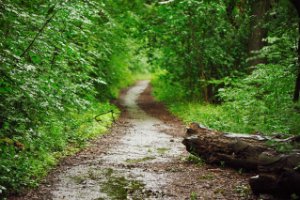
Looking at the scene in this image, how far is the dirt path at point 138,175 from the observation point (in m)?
7.12

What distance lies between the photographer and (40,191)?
722cm

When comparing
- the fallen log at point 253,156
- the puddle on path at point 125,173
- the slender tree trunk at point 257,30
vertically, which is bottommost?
the puddle on path at point 125,173

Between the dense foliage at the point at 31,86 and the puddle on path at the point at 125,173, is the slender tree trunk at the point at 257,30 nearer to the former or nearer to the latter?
the puddle on path at the point at 125,173

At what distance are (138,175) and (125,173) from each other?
342 mm

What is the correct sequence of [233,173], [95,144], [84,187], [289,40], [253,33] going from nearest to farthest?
[84,187], [233,173], [289,40], [95,144], [253,33]

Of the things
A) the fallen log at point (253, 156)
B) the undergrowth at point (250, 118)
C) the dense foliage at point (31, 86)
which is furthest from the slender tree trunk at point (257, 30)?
the dense foliage at point (31, 86)

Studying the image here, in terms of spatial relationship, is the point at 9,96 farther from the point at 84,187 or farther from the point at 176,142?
the point at 176,142

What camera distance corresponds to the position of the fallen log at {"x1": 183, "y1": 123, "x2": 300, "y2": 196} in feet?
20.3

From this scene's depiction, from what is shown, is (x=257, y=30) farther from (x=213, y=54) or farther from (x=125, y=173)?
(x=125, y=173)

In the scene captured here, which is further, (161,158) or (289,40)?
(289,40)

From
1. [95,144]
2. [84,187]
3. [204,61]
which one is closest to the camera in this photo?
[84,187]

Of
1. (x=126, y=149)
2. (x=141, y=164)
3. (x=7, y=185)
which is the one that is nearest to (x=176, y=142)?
(x=126, y=149)

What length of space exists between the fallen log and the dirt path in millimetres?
295

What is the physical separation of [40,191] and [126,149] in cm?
441
